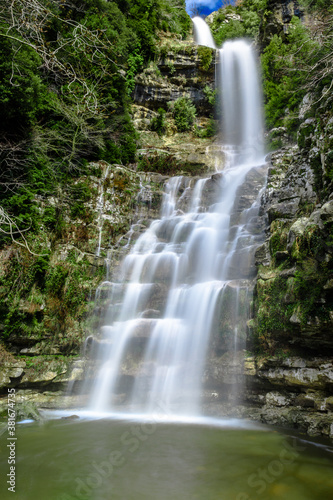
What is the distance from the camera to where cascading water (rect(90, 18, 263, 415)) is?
7961 millimetres

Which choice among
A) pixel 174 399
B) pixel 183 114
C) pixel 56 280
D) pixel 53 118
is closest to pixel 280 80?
pixel 183 114

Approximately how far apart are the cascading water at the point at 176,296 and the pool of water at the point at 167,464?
6.02ft

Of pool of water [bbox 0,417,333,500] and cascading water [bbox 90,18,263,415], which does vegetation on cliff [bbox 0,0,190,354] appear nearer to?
cascading water [bbox 90,18,263,415]

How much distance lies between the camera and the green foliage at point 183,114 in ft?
75.1

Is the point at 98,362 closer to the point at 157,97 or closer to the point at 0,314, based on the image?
the point at 0,314

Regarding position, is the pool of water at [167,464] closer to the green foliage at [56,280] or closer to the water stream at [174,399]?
the water stream at [174,399]

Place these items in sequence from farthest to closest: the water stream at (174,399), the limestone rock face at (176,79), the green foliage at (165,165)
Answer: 1. the limestone rock face at (176,79)
2. the green foliage at (165,165)
3. the water stream at (174,399)

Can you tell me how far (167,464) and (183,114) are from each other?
906 inches

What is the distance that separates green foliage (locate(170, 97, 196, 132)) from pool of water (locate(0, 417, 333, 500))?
69.5ft

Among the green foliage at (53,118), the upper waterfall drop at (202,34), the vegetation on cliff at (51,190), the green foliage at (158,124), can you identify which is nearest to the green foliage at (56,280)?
the vegetation on cliff at (51,190)

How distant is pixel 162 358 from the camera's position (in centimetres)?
830

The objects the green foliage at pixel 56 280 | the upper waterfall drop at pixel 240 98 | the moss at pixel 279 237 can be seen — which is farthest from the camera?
the upper waterfall drop at pixel 240 98

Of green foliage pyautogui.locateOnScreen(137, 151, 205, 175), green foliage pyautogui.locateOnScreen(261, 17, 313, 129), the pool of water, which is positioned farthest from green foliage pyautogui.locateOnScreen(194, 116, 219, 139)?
the pool of water

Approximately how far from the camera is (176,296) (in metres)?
9.66
